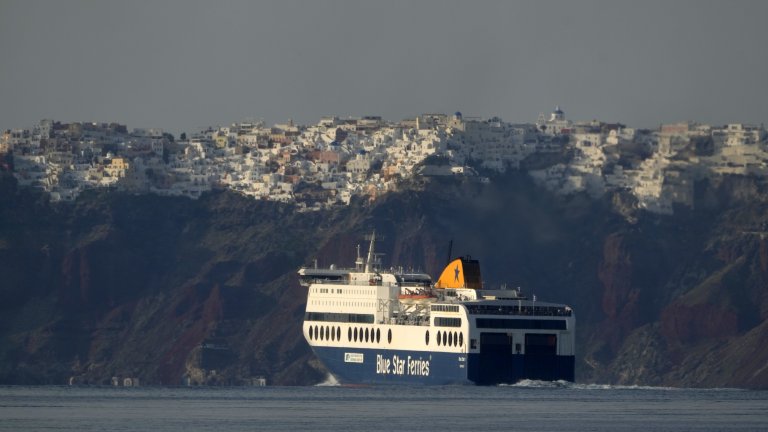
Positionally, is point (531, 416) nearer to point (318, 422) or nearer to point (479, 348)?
point (318, 422)

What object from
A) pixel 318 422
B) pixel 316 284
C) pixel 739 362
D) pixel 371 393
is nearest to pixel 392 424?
pixel 318 422

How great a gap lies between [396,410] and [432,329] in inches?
1039

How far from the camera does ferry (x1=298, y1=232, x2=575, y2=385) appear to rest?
163000 millimetres

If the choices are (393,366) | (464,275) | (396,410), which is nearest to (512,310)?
(464,275)

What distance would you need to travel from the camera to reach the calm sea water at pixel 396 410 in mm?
129000

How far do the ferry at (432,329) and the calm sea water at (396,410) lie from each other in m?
1.82

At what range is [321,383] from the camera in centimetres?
19050

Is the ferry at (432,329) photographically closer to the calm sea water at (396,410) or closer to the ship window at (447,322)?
the ship window at (447,322)

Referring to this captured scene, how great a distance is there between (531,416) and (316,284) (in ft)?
150

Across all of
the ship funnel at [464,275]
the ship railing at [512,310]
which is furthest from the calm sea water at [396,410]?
the ship funnel at [464,275]

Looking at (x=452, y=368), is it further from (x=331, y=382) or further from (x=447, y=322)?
(x=331, y=382)

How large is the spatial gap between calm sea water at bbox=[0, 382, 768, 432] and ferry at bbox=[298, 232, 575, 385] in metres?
1.82

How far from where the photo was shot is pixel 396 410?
140500 mm

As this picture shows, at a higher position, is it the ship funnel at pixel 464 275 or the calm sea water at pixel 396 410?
the ship funnel at pixel 464 275
